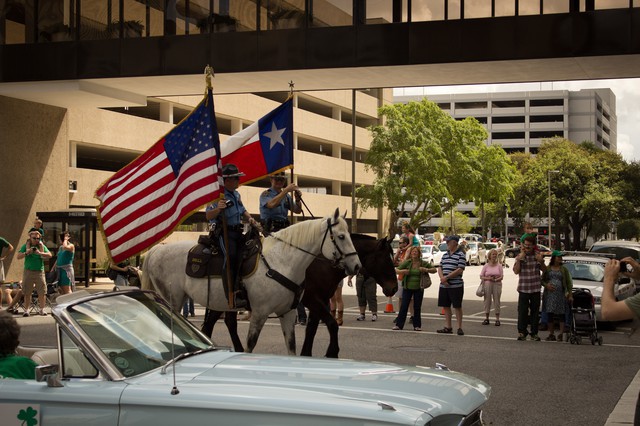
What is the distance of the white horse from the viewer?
11500 mm

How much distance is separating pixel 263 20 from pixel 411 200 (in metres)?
36.9

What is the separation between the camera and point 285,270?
38.1ft

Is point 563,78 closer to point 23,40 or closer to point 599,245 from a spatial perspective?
point 599,245

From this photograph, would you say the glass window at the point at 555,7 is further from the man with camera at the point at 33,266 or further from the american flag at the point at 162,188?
the american flag at the point at 162,188

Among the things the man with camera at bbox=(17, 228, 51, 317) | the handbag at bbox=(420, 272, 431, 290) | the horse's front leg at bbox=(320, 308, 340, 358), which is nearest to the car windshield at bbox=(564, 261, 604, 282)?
the handbag at bbox=(420, 272, 431, 290)

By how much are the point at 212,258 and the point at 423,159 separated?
4924cm

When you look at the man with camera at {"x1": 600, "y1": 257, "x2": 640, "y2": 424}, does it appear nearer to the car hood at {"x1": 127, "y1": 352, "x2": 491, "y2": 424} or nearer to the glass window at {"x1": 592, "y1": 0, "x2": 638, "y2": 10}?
the car hood at {"x1": 127, "y1": 352, "x2": 491, "y2": 424}

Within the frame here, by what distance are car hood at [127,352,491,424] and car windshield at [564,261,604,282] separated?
17.3 meters

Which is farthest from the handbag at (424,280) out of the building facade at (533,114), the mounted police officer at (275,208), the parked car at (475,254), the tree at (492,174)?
the building facade at (533,114)

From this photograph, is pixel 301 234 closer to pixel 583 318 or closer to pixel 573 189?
pixel 583 318

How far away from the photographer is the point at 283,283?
11500 mm

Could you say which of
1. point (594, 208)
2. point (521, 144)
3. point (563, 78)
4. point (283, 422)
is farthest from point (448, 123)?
point (521, 144)

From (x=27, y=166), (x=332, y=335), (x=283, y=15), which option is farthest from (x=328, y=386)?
(x=27, y=166)

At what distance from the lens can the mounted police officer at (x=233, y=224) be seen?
11703 mm
